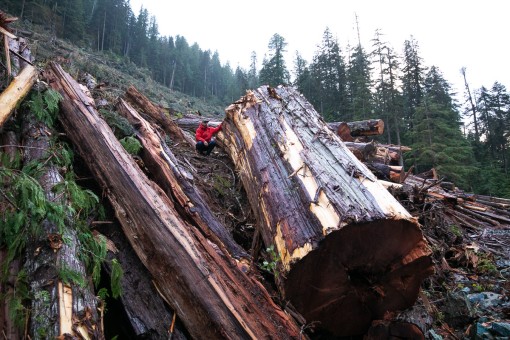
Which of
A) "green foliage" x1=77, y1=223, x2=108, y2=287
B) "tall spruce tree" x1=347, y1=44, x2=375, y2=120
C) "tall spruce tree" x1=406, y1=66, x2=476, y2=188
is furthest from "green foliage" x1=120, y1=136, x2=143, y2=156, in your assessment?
"tall spruce tree" x1=347, y1=44, x2=375, y2=120

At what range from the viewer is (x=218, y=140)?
6.38 meters

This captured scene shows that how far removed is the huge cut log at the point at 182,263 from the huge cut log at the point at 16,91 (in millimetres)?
774

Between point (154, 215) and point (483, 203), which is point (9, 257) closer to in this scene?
point (154, 215)

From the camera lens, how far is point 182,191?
3680 mm

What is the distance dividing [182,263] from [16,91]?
2.92 metres

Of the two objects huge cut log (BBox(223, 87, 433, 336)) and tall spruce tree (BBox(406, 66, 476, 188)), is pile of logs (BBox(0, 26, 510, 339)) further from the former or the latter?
tall spruce tree (BBox(406, 66, 476, 188))

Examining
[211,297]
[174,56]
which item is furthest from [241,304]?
[174,56]

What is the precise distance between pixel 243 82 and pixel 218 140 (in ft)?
169

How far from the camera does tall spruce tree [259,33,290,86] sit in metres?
37.6

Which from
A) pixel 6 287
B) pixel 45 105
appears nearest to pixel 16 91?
pixel 45 105

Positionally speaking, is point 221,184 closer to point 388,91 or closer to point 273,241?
point 273,241

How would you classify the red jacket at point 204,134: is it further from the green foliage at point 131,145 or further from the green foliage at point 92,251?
the green foliage at point 92,251

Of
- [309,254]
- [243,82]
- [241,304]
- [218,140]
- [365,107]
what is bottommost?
[241,304]

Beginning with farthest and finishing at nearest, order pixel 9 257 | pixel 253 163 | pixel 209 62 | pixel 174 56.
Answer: pixel 209 62
pixel 174 56
pixel 253 163
pixel 9 257
